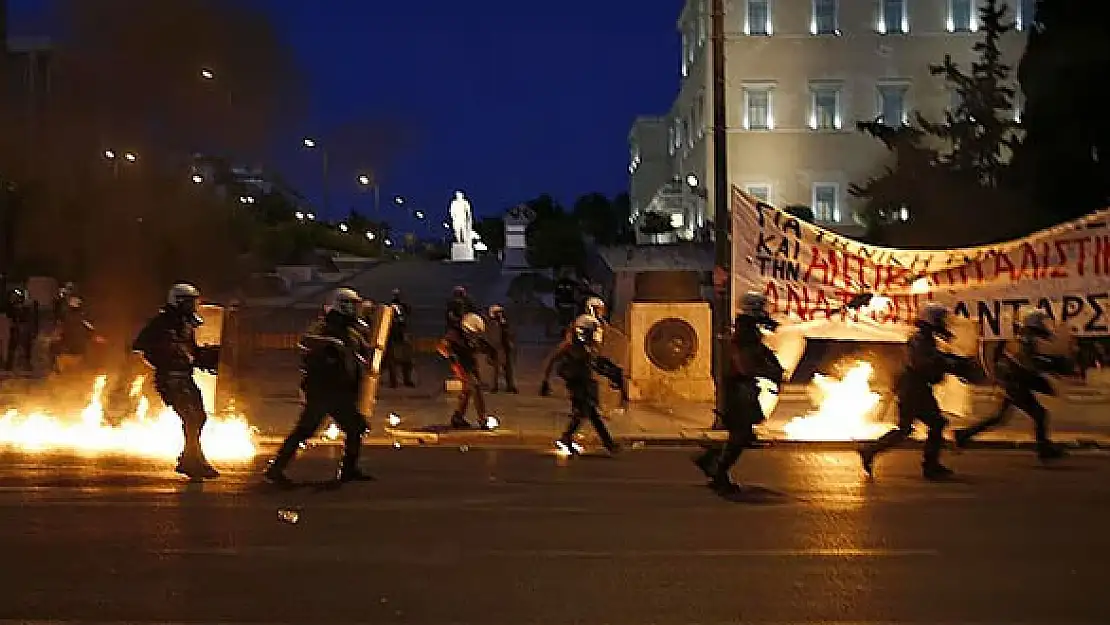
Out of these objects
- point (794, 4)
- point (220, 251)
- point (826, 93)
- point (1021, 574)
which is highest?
point (794, 4)

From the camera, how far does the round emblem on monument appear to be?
62.2ft

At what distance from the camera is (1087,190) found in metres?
25.1

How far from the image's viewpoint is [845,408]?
661 inches

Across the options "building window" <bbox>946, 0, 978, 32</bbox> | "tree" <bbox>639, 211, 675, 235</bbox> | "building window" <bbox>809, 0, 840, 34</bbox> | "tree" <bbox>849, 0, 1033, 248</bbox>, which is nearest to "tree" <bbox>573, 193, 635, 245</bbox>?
"tree" <bbox>639, 211, 675, 235</bbox>

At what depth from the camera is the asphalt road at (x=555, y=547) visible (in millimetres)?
7012

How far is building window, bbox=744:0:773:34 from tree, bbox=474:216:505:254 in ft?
75.0

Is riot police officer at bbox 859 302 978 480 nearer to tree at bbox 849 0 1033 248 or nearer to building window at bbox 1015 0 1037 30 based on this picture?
tree at bbox 849 0 1033 248

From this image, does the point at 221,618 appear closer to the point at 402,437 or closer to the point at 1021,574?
the point at 1021,574

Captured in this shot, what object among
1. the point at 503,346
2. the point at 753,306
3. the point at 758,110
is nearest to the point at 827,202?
the point at 758,110

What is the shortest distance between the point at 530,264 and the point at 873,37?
17.8 m

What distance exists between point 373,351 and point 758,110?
44145mm

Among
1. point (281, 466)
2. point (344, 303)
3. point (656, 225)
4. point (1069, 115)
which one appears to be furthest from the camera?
point (656, 225)

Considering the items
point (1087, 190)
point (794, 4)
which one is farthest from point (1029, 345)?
point (794, 4)

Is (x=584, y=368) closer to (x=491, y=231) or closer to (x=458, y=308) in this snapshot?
(x=458, y=308)
